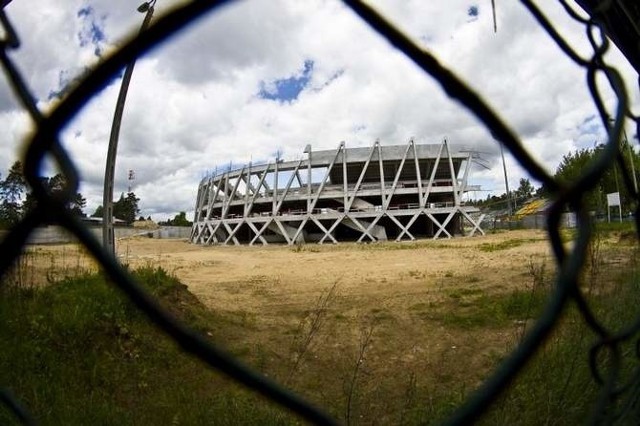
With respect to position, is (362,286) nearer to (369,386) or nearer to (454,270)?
(454,270)

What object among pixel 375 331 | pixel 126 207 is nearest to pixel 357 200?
pixel 126 207

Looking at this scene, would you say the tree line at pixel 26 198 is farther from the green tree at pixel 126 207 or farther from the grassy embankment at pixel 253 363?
the green tree at pixel 126 207

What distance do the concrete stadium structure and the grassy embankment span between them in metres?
33.8

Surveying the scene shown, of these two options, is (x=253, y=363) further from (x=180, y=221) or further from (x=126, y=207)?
(x=180, y=221)

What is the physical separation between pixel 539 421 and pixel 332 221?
39833mm

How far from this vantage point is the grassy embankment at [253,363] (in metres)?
2.83

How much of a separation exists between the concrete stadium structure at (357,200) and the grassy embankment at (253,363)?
3377 centimetres

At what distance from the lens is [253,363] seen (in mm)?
5070

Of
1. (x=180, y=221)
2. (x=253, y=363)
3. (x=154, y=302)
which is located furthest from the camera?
(x=180, y=221)

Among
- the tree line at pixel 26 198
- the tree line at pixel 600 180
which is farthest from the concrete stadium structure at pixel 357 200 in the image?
the tree line at pixel 26 198

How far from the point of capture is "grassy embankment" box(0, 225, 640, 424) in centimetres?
283

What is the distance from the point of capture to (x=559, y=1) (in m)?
1.08

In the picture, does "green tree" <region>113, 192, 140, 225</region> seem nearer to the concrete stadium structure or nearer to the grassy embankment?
the concrete stadium structure

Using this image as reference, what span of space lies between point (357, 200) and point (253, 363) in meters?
37.6
